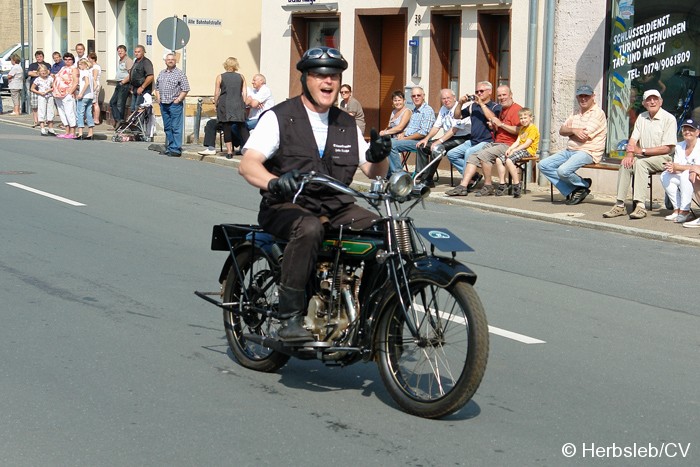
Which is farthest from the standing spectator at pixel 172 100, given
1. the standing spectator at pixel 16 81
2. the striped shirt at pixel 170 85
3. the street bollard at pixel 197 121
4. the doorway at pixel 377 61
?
the standing spectator at pixel 16 81

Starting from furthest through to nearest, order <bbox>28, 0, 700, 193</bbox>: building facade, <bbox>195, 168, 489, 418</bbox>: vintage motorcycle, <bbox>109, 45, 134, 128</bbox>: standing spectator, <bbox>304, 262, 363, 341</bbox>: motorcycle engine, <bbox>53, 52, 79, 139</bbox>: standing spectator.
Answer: <bbox>109, 45, 134, 128</bbox>: standing spectator → <bbox>53, 52, 79, 139</bbox>: standing spectator → <bbox>28, 0, 700, 193</bbox>: building facade → <bbox>304, 262, 363, 341</bbox>: motorcycle engine → <bbox>195, 168, 489, 418</bbox>: vintage motorcycle

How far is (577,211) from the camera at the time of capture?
50.2ft

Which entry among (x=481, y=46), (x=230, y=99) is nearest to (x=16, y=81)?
(x=230, y=99)

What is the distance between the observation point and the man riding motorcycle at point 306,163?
604cm

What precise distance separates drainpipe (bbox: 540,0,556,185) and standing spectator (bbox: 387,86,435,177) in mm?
1817

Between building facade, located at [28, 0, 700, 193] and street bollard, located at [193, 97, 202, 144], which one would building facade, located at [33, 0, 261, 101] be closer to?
building facade, located at [28, 0, 700, 193]

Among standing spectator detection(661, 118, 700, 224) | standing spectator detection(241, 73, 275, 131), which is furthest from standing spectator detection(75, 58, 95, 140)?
standing spectator detection(661, 118, 700, 224)

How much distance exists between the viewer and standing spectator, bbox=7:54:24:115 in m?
35.2

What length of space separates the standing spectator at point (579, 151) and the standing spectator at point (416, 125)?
134 inches

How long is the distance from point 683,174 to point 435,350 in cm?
902

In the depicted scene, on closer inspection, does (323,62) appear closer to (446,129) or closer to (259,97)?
(446,129)

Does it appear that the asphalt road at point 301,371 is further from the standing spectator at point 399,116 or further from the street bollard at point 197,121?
the street bollard at point 197,121

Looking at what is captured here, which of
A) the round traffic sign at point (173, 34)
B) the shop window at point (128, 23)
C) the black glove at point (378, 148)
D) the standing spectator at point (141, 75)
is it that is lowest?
the black glove at point (378, 148)

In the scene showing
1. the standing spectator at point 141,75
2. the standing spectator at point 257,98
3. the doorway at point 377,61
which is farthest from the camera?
the standing spectator at point 141,75
